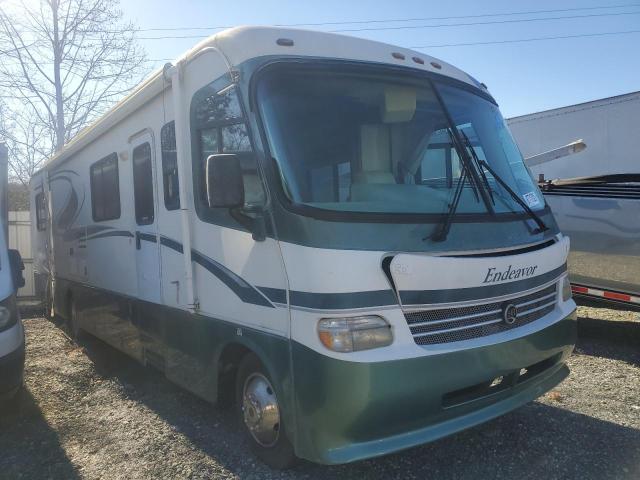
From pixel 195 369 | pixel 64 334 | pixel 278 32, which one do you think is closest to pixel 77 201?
pixel 64 334

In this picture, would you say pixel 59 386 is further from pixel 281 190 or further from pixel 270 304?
pixel 281 190

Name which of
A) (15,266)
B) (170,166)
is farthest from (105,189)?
(170,166)

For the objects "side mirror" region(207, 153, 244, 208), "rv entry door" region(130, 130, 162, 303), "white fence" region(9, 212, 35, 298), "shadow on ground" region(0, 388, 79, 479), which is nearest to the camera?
"side mirror" region(207, 153, 244, 208)

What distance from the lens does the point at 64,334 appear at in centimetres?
855

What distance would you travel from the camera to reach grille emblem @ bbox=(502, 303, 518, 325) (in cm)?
336

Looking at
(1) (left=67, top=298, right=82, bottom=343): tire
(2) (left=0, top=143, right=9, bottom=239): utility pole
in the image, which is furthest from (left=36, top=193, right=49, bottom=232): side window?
(2) (left=0, top=143, right=9, bottom=239): utility pole

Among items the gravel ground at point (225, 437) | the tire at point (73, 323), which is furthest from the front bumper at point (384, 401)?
the tire at point (73, 323)

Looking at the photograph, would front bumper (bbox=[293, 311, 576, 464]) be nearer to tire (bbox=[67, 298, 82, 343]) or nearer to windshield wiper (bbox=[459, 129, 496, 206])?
windshield wiper (bbox=[459, 129, 496, 206])

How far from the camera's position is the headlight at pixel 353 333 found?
2.84m

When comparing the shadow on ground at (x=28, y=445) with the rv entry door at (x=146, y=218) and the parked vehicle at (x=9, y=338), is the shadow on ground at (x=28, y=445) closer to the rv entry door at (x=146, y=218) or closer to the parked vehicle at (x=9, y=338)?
the parked vehicle at (x=9, y=338)

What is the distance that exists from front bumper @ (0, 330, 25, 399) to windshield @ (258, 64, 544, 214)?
2.93 m

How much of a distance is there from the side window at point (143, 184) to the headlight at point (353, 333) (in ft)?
8.07

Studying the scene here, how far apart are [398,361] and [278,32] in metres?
2.11

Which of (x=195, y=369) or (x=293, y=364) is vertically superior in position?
(x=293, y=364)
